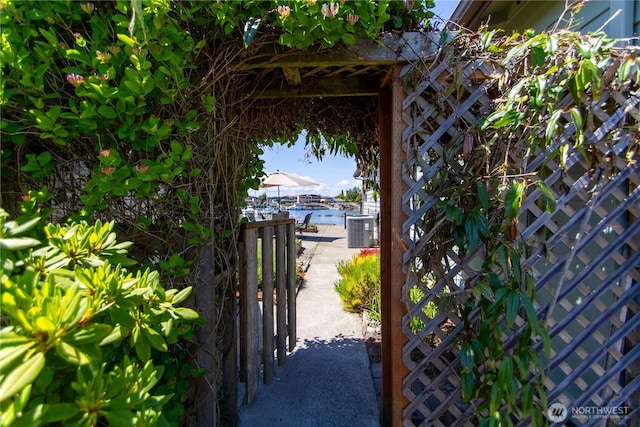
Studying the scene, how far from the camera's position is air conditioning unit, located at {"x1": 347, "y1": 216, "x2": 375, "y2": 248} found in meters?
9.96

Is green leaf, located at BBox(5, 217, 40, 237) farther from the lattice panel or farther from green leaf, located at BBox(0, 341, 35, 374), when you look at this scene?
the lattice panel

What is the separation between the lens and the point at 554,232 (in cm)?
163

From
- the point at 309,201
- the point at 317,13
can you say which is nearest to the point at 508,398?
the point at 317,13

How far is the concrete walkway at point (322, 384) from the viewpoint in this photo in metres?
2.25

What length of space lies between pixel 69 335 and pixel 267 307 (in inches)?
80.9

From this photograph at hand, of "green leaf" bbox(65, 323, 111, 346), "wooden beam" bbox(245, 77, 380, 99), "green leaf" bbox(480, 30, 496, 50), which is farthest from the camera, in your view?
"wooden beam" bbox(245, 77, 380, 99)

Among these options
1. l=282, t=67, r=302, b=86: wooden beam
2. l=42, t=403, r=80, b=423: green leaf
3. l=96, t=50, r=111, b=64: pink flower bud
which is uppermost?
l=282, t=67, r=302, b=86: wooden beam

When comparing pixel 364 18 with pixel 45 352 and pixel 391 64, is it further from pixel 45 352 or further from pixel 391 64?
pixel 45 352

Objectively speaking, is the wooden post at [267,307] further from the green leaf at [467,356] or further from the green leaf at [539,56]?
the green leaf at [539,56]

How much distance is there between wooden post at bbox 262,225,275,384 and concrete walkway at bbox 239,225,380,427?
0.16m

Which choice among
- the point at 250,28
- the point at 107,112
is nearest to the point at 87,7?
the point at 107,112

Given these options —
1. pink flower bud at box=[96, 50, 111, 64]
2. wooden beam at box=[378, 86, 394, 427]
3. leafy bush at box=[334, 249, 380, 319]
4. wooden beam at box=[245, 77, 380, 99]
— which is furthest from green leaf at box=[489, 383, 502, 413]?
leafy bush at box=[334, 249, 380, 319]

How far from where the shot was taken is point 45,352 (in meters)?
0.67

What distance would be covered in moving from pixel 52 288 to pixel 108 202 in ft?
2.91
